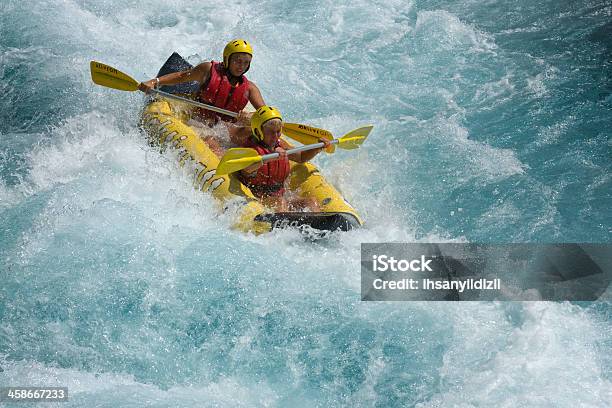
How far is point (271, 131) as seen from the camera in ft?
19.9

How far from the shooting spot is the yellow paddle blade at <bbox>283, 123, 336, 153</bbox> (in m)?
6.70

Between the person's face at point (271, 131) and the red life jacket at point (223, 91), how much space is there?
3.84ft

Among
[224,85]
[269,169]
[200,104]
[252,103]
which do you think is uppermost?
[224,85]

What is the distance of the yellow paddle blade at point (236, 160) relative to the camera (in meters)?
5.83

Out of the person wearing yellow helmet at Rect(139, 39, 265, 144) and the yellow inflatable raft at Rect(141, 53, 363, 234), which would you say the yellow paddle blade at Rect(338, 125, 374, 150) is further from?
the person wearing yellow helmet at Rect(139, 39, 265, 144)

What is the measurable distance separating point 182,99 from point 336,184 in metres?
1.73

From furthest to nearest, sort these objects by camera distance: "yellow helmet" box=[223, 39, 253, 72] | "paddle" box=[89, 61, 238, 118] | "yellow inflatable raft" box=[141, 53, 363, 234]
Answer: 1. "paddle" box=[89, 61, 238, 118]
2. "yellow helmet" box=[223, 39, 253, 72]
3. "yellow inflatable raft" box=[141, 53, 363, 234]

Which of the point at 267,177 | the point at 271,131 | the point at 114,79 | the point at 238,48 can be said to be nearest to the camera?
the point at 271,131

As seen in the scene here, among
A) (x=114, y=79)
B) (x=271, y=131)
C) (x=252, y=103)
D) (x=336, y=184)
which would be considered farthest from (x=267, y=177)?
(x=114, y=79)

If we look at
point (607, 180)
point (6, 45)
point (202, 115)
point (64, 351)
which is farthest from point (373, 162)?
point (6, 45)

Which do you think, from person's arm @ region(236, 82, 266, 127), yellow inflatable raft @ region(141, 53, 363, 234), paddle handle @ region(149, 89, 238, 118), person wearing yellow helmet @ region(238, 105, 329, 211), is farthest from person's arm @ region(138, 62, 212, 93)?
person wearing yellow helmet @ region(238, 105, 329, 211)

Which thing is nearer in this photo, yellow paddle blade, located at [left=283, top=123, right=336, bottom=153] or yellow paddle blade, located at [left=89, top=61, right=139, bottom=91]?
yellow paddle blade, located at [left=283, top=123, right=336, bottom=153]

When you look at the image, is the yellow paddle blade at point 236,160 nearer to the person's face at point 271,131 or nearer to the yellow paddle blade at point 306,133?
the person's face at point 271,131

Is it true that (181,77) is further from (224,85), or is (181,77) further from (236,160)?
(236,160)
